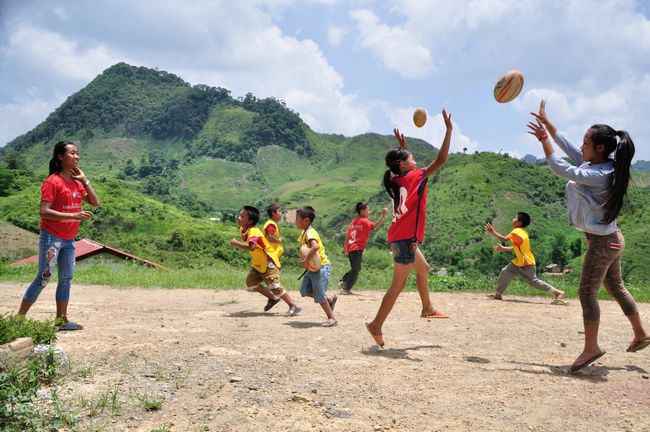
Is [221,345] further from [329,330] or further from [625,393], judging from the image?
[625,393]

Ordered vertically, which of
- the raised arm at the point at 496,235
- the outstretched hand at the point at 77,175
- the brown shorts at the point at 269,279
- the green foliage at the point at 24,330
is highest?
the outstretched hand at the point at 77,175

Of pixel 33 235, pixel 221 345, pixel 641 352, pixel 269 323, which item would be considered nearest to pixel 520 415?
pixel 641 352

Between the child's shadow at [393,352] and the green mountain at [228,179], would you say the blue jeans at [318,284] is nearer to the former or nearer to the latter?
the child's shadow at [393,352]

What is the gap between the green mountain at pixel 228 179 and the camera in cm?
4606

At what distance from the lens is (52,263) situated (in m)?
5.50

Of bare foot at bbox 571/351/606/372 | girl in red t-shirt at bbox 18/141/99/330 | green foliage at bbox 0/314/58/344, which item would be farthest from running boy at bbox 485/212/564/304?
green foliage at bbox 0/314/58/344

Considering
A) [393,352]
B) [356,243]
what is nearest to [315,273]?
[393,352]

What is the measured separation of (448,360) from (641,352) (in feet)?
6.50

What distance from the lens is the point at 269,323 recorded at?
673 cm

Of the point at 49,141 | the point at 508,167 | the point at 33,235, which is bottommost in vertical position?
the point at 33,235

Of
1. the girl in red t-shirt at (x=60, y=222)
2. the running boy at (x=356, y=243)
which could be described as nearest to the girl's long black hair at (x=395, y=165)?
the girl in red t-shirt at (x=60, y=222)

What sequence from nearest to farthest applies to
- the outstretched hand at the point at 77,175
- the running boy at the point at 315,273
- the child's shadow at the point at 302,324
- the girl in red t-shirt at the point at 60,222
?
1. the girl in red t-shirt at the point at 60,222
2. the outstretched hand at the point at 77,175
3. the child's shadow at the point at 302,324
4. the running boy at the point at 315,273

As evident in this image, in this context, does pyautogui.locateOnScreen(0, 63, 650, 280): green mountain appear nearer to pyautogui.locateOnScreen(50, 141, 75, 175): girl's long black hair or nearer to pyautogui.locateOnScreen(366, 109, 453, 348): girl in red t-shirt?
pyautogui.locateOnScreen(366, 109, 453, 348): girl in red t-shirt

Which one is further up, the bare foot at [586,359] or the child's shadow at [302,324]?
the bare foot at [586,359]
